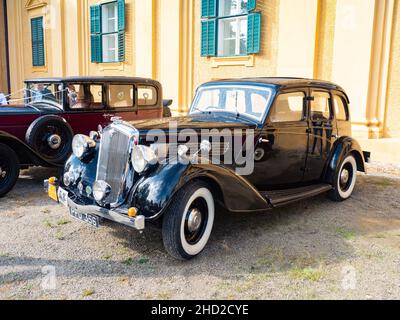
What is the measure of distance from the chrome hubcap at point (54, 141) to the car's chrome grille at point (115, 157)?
6.98 ft

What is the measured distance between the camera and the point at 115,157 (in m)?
3.71

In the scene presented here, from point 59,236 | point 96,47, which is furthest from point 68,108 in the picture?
point 96,47

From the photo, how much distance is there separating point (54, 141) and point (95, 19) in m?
7.40

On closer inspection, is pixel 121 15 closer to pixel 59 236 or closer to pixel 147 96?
pixel 147 96

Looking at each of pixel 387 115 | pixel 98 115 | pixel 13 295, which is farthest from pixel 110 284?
pixel 387 115

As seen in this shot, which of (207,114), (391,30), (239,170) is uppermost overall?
(391,30)

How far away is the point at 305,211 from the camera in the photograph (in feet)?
15.9

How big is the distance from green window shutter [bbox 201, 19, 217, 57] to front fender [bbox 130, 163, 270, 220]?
19.5 ft

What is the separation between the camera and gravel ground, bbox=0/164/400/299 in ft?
9.79

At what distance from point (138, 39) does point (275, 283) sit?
896 centimetres

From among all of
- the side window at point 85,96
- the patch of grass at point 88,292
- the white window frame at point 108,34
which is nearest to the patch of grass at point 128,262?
the patch of grass at point 88,292

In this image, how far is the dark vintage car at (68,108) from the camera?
572 centimetres

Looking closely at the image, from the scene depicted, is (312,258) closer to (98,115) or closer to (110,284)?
(110,284)

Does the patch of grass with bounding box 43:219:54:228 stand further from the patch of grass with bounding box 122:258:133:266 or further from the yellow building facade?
the yellow building facade
